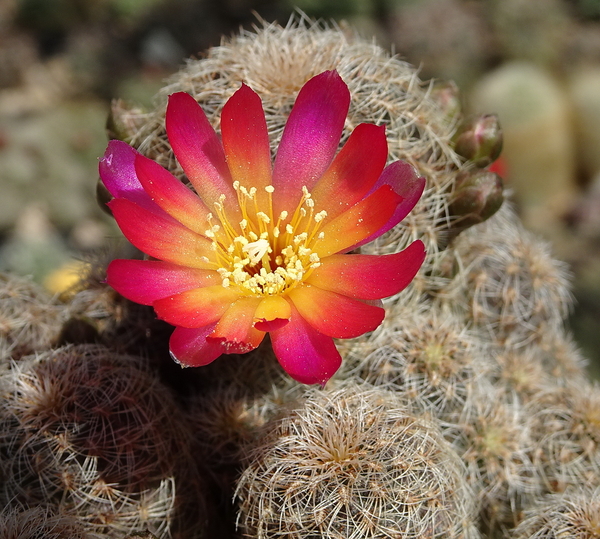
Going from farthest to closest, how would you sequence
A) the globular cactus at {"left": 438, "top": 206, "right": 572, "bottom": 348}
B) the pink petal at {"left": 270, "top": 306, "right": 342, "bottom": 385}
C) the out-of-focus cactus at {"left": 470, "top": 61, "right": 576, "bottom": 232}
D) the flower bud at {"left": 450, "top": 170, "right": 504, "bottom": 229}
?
the out-of-focus cactus at {"left": 470, "top": 61, "right": 576, "bottom": 232}, the globular cactus at {"left": 438, "top": 206, "right": 572, "bottom": 348}, the flower bud at {"left": 450, "top": 170, "right": 504, "bottom": 229}, the pink petal at {"left": 270, "top": 306, "right": 342, "bottom": 385}

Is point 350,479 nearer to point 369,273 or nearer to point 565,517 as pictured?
point 369,273

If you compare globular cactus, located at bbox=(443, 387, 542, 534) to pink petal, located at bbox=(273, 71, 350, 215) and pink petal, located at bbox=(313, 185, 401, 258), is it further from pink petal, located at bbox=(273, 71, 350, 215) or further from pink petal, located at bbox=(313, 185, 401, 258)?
pink petal, located at bbox=(273, 71, 350, 215)

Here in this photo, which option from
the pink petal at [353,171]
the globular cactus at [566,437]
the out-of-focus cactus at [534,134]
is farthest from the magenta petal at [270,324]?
the out-of-focus cactus at [534,134]

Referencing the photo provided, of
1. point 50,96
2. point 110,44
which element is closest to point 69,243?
point 50,96

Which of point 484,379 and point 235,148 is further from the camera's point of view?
point 484,379

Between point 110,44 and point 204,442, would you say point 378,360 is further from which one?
point 110,44

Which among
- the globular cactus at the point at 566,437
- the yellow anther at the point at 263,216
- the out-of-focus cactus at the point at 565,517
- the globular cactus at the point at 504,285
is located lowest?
the globular cactus at the point at 566,437

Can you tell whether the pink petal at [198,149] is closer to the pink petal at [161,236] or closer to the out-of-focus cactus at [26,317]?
the pink petal at [161,236]

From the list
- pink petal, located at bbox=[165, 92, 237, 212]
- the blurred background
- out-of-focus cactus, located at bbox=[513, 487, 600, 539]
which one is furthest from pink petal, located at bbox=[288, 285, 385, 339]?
the blurred background
